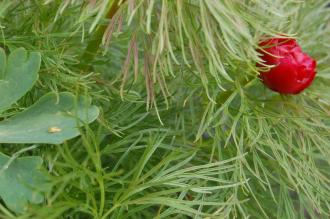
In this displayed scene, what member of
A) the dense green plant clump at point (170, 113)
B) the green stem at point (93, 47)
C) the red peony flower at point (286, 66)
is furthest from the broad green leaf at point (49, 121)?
the red peony flower at point (286, 66)

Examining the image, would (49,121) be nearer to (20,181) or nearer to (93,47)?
(20,181)

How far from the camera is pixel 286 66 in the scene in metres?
0.85

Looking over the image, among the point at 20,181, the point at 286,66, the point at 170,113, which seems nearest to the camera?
the point at 20,181

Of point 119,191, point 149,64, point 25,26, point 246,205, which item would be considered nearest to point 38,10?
point 25,26

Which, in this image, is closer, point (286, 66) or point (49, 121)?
point (49, 121)

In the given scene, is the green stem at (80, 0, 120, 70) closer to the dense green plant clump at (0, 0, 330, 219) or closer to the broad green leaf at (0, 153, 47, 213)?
the dense green plant clump at (0, 0, 330, 219)

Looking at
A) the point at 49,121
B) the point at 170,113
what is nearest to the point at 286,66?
the point at 170,113

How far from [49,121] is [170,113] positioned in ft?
0.91

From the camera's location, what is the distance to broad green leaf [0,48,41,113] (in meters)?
0.73

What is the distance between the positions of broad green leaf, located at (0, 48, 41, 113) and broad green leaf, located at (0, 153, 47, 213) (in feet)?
0.22

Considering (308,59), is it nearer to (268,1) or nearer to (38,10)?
(268,1)

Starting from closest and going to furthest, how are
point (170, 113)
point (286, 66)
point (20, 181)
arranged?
point (20, 181), point (286, 66), point (170, 113)

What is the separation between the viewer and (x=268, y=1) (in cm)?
77

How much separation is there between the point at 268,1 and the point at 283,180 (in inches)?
11.7
